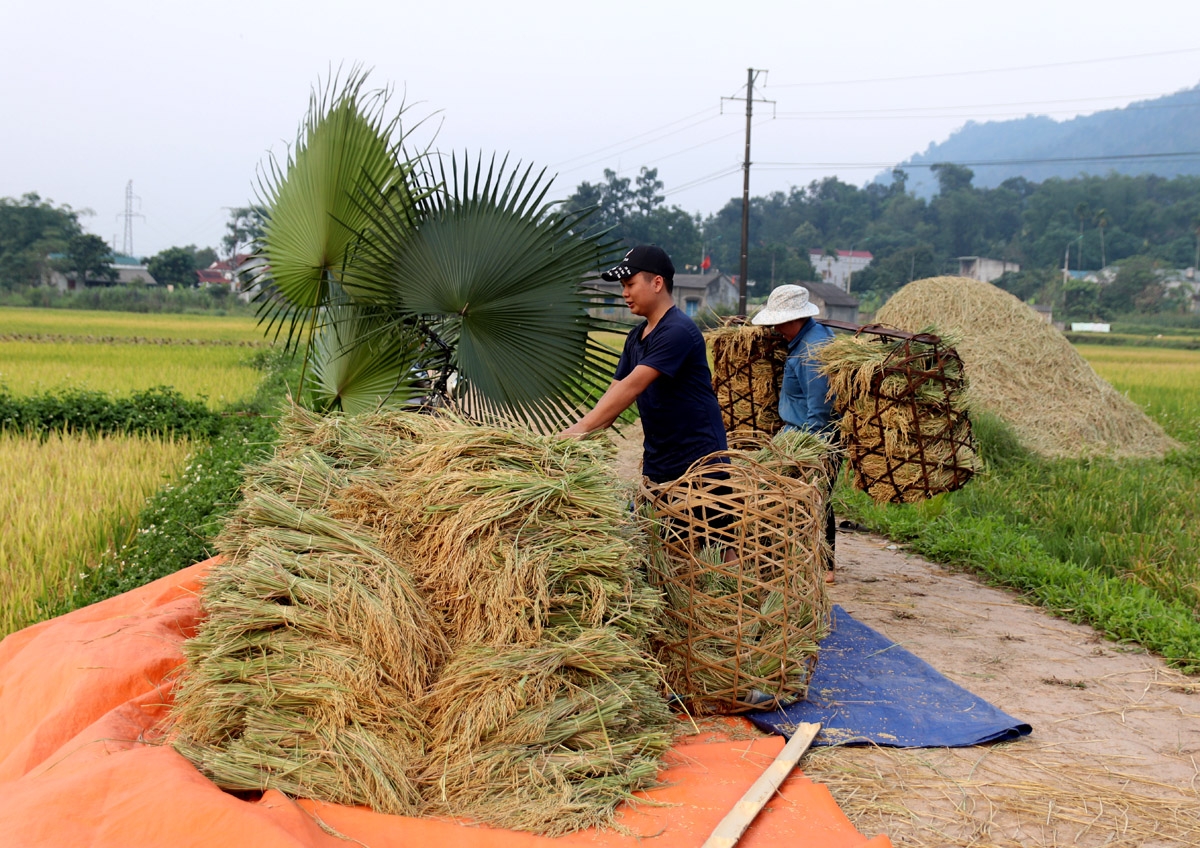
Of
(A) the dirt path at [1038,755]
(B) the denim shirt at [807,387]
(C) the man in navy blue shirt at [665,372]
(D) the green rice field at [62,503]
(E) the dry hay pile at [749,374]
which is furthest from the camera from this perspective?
(E) the dry hay pile at [749,374]

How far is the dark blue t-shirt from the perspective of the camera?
4051 mm

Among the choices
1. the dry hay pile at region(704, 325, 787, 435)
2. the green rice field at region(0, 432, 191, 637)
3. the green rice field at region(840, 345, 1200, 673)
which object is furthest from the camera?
the dry hay pile at region(704, 325, 787, 435)

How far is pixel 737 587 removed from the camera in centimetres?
385

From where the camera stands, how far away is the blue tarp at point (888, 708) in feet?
12.2

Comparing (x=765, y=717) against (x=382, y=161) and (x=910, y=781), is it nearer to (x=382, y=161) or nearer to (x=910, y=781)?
(x=910, y=781)

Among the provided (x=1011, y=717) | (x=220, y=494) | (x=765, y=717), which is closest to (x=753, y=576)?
(x=765, y=717)

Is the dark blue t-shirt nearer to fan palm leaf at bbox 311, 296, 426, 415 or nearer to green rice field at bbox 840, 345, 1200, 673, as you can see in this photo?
fan palm leaf at bbox 311, 296, 426, 415

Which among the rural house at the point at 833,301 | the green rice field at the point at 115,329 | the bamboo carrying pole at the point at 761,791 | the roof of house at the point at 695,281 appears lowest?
the bamboo carrying pole at the point at 761,791

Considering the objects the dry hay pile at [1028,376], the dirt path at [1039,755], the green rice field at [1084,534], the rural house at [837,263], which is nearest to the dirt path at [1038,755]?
the dirt path at [1039,755]

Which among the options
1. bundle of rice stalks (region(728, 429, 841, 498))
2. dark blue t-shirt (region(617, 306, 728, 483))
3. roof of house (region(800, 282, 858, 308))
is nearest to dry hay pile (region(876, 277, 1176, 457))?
bundle of rice stalks (region(728, 429, 841, 498))

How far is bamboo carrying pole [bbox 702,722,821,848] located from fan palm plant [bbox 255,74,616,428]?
6.29ft

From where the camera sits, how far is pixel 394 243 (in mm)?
4539

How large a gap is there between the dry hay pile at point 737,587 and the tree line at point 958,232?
50.0 m

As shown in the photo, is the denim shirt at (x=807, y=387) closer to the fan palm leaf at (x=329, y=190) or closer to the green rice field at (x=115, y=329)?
the fan palm leaf at (x=329, y=190)
